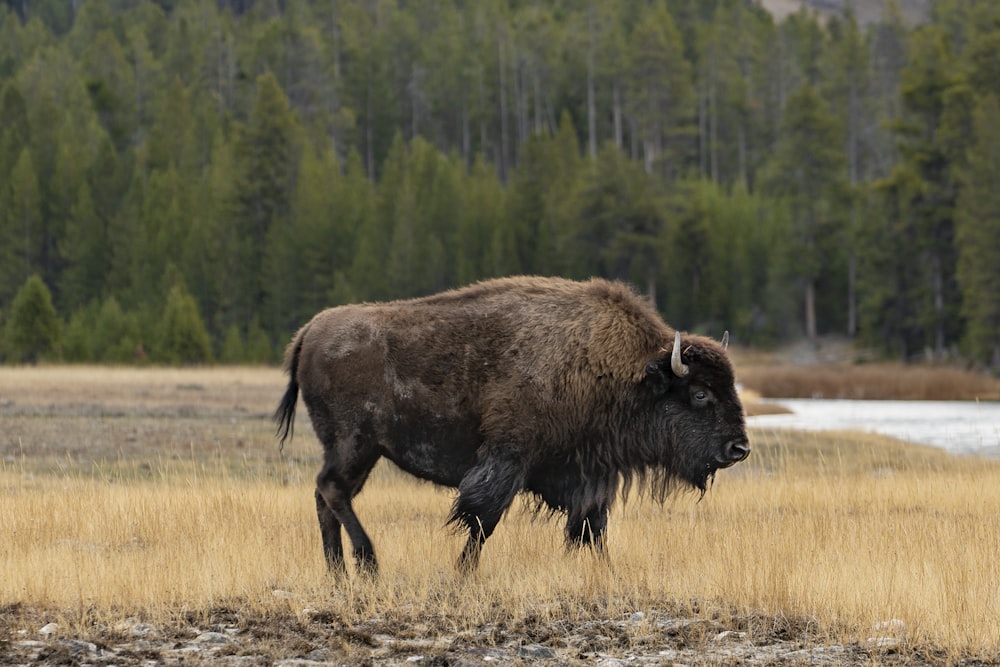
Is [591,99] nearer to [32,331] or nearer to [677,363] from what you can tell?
[32,331]

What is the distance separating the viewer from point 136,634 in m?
6.87

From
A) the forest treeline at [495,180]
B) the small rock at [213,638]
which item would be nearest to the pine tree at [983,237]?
the forest treeline at [495,180]

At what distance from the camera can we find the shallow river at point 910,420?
2167 cm

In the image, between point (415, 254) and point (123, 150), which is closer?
point (415, 254)

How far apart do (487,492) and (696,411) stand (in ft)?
5.37

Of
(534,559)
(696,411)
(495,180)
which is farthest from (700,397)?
(495,180)

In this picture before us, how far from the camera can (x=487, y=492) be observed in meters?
8.14

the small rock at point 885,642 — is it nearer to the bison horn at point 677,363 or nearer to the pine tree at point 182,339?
the bison horn at point 677,363

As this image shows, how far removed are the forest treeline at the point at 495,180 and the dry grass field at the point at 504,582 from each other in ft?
126

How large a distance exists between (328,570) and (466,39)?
97.9m

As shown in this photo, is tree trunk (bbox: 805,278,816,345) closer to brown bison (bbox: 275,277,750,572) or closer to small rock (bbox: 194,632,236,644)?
brown bison (bbox: 275,277,750,572)

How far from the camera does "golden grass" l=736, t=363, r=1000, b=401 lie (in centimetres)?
3866

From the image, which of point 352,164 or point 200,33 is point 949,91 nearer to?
point 352,164

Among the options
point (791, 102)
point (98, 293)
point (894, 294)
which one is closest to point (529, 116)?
point (791, 102)
